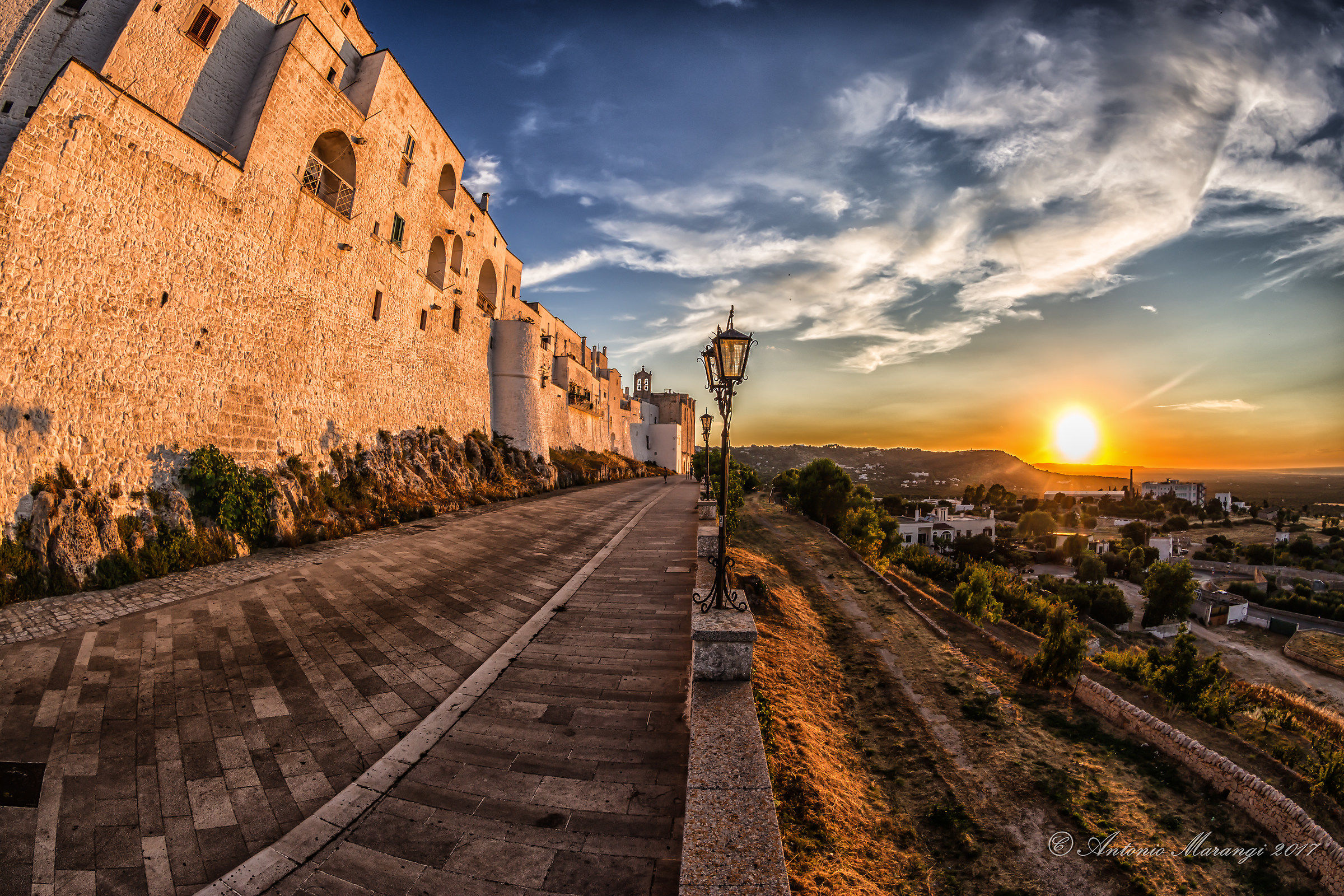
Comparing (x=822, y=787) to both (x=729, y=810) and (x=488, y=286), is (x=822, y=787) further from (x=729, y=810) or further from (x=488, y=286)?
(x=488, y=286)

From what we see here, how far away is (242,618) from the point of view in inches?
272

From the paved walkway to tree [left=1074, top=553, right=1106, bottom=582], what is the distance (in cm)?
4850

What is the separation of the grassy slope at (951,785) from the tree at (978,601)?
886cm

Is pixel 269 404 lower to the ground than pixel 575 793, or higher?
higher

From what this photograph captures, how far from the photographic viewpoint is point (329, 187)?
15922mm

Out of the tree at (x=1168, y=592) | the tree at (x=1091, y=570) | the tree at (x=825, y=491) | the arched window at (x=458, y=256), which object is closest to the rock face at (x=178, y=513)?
the arched window at (x=458, y=256)

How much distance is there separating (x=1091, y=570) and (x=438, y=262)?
172 ft

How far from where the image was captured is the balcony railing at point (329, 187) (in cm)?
1464

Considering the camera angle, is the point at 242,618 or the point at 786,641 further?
the point at 786,641

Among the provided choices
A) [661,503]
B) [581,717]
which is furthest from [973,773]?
[661,503]

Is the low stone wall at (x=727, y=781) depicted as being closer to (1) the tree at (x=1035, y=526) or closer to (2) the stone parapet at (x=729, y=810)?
(2) the stone parapet at (x=729, y=810)

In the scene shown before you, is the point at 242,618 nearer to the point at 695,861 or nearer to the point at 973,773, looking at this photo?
the point at 695,861

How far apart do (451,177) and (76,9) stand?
12719 millimetres

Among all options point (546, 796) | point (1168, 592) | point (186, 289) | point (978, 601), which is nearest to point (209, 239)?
point (186, 289)
